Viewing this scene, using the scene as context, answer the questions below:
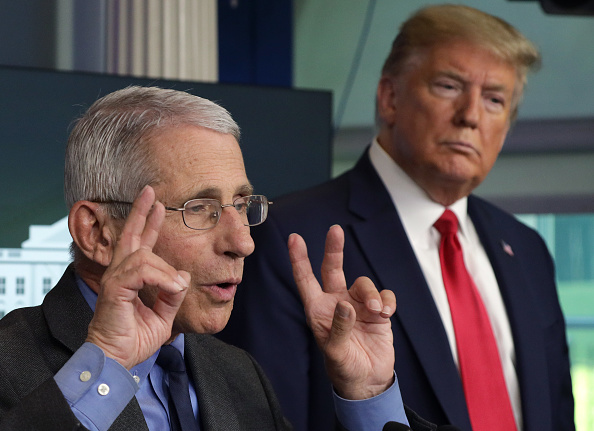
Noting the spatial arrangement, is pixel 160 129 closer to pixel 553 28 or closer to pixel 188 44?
pixel 188 44

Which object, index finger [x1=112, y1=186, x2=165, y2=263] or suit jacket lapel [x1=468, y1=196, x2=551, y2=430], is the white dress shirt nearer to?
suit jacket lapel [x1=468, y1=196, x2=551, y2=430]

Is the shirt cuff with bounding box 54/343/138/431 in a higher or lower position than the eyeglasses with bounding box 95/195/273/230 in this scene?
lower

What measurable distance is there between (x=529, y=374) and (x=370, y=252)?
0.56 meters

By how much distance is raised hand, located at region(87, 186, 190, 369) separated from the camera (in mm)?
1231

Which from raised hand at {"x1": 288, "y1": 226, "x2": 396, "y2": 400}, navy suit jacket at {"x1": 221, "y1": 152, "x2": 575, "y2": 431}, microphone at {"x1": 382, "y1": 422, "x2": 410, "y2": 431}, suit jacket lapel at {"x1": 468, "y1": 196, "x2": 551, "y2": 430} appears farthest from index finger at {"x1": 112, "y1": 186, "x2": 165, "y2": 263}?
suit jacket lapel at {"x1": 468, "y1": 196, "x2": 551, "y2": 430}

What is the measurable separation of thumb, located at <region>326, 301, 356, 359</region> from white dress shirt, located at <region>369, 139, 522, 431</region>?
62cm

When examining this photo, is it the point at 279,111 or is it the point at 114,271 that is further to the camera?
the point at 279,111

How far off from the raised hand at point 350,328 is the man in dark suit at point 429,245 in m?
0.37

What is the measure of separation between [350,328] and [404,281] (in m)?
0.57

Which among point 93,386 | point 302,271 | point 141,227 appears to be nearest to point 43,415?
point 93,386

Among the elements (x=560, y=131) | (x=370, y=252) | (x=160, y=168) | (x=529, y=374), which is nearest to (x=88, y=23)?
(x=370, y=252)

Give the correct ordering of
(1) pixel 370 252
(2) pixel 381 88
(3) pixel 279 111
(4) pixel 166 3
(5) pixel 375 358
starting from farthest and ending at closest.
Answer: (4) pixel 166 3, (3) pixel 279 111, (2) pixel 381 88, (1) pixel 370 252, (5) pixel 375 358

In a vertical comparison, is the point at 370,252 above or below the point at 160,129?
below

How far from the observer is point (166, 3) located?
293 cm
